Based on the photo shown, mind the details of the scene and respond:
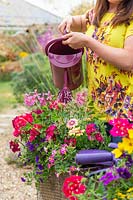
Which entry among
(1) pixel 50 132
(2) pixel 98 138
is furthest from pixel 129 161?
(1) pixel 50 132

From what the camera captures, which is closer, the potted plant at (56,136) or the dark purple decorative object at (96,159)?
the dark purple decorative object at (96,159)

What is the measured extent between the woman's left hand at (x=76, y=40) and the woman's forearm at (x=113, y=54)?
2 centimetres

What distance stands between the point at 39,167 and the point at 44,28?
9731mm

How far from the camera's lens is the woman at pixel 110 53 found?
2.35 metres

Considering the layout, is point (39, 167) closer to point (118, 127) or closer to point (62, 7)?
point (118, 127)

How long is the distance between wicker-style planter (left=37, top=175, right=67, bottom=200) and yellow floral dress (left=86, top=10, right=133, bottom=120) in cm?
39

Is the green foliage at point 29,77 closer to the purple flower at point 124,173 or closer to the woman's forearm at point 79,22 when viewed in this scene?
the woman's forearm at point 79,22

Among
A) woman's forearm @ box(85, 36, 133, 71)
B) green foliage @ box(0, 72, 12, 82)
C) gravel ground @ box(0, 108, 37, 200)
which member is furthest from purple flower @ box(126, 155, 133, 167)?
green foliage @ box(0, 72, 12, 82)

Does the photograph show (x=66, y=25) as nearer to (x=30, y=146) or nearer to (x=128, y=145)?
(x=30, y=146)

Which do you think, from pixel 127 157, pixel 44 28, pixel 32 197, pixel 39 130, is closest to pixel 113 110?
pixel 39 130

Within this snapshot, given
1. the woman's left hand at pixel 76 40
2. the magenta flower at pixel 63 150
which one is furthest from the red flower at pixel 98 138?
the woman's left hand at pixel 76 40

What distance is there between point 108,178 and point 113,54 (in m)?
0.65

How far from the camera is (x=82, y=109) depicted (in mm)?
2559

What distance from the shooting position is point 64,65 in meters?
2.66
